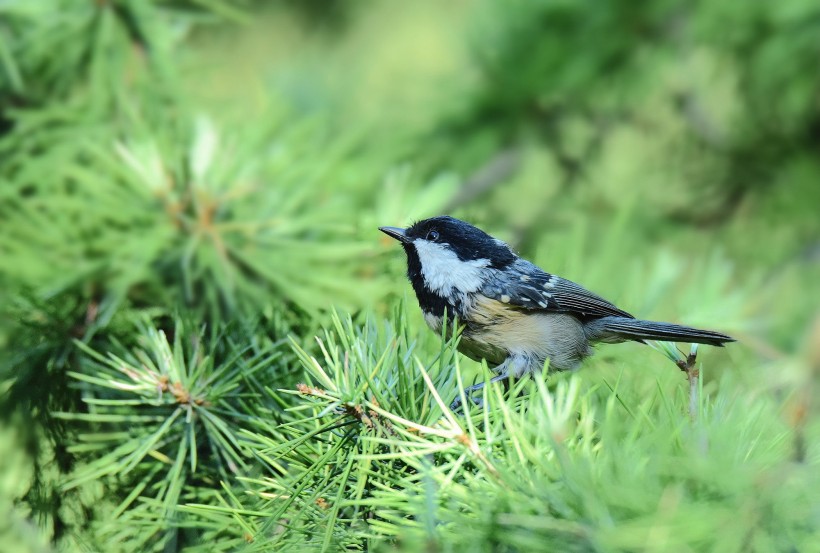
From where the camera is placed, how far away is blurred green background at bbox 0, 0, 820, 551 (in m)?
0.91

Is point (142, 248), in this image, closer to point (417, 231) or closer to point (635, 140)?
point (417, 231)

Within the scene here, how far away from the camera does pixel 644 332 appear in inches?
53.3

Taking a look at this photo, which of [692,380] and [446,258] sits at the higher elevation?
[446,258]

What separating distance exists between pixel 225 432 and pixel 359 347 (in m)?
0.24

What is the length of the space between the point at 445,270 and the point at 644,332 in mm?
344

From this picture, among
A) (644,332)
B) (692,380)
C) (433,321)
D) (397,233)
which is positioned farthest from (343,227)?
(692,380)

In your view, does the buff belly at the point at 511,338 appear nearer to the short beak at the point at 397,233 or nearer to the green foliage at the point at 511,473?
the short beak at the point at 397,233

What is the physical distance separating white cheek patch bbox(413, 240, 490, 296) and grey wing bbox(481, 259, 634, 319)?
3cm

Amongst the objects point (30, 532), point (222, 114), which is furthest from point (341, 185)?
point (30, 532)

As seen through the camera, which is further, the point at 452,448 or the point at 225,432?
the point at 225,432

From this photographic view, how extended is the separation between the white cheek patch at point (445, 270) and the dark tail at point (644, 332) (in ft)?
0.77

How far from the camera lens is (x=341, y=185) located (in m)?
1.75

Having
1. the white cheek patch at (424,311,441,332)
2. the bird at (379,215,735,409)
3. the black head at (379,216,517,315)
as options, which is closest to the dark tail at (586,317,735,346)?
the bird at (379,215,735,409)

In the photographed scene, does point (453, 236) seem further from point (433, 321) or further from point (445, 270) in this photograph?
point (433, 321)
